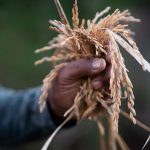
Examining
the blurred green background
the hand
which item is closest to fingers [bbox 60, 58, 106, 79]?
the hand

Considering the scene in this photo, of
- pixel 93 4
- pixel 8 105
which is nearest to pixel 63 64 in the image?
pixel 8 105

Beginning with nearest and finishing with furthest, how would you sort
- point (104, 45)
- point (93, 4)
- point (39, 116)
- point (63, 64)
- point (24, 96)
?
point (104, 45)
point (63, 64)
point (39, 116)
point (24, 96)
point (93, 4)

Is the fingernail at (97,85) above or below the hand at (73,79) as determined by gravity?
below

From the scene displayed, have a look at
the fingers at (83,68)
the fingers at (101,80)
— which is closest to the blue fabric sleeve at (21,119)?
the fingers at (83,68)

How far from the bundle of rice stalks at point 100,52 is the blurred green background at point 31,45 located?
2.16 metres

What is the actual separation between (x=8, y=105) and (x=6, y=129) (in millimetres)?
83

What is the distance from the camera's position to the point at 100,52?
3.41 feet

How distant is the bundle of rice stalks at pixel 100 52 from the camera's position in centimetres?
92

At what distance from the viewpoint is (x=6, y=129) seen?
6.55 feet

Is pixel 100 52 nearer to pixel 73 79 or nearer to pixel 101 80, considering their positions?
pixel 101 80

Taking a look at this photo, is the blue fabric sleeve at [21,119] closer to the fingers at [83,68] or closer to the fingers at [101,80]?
the fingers at [83,68]

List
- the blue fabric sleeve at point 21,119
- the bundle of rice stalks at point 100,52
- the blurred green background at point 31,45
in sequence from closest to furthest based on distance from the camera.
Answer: the bundle of rice stalks at point 100,52
the blue fabric sleeve at point 21,119
the blurred green background at point 31,45

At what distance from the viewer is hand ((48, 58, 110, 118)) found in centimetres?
106

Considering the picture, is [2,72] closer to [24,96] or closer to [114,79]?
[24,96]
